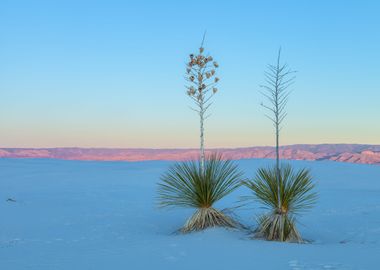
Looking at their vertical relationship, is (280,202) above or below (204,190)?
below

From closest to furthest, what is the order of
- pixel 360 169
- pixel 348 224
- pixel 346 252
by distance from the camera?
pixel 346 252
pixel 348 224
pixel 360 169

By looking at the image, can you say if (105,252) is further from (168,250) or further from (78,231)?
(78,231)

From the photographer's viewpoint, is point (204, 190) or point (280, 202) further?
point (204, 190)

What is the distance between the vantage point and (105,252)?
7.80 meters

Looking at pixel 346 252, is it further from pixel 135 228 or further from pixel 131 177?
pixel 131 177

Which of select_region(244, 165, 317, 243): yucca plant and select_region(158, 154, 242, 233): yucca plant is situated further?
select_region(158, 154, 242, 233): yucca plant

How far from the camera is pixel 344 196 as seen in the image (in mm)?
18281

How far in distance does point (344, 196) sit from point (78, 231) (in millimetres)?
11160

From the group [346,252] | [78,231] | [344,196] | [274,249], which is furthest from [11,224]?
[344,196]

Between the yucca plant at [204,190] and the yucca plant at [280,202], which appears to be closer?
the yucca plant at [280,202]

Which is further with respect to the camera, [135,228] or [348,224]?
[348,224]

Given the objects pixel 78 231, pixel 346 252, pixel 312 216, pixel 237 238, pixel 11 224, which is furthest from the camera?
pixel 312 216

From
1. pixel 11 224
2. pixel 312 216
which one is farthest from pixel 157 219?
pixel 312 216

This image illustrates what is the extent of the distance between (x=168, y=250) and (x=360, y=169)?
1057 inches
